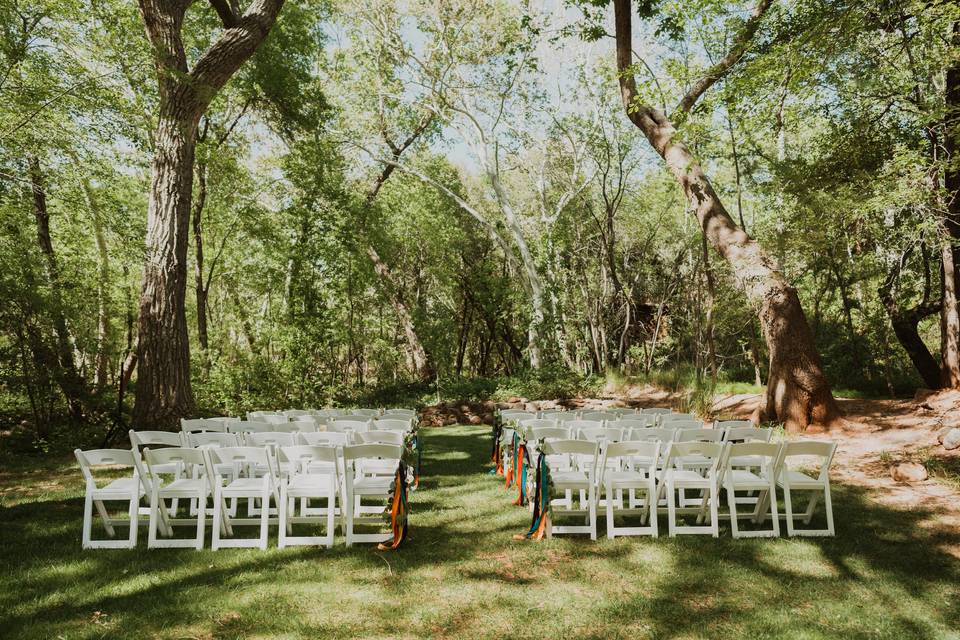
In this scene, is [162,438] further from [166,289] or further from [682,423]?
[682,423]

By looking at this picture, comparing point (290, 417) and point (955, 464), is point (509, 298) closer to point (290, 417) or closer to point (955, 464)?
point (290, 417)

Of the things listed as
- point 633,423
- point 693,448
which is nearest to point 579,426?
point 633,423

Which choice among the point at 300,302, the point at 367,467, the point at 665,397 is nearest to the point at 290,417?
the point at 367,467

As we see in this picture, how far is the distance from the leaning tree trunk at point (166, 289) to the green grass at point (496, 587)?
402cm

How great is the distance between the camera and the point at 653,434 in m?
6.38

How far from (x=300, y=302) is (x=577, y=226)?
12.5 meters

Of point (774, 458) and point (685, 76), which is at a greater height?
point (685, 76)

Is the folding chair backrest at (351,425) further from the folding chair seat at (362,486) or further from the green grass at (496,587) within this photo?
the green grass at (496,587)

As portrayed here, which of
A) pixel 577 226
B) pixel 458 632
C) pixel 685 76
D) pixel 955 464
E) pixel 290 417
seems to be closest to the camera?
pixel 458 632

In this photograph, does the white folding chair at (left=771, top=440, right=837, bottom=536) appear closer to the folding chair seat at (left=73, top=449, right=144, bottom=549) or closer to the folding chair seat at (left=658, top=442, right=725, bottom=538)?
the folding chair seat at (left=658, top=442, right=725, bottom=538)

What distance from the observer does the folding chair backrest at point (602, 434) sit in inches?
246

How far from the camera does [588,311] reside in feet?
71.5

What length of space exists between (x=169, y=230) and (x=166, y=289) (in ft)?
3.11

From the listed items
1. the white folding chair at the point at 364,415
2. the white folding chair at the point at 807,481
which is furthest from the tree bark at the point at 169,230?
the white folding chair at the point at 807,481
